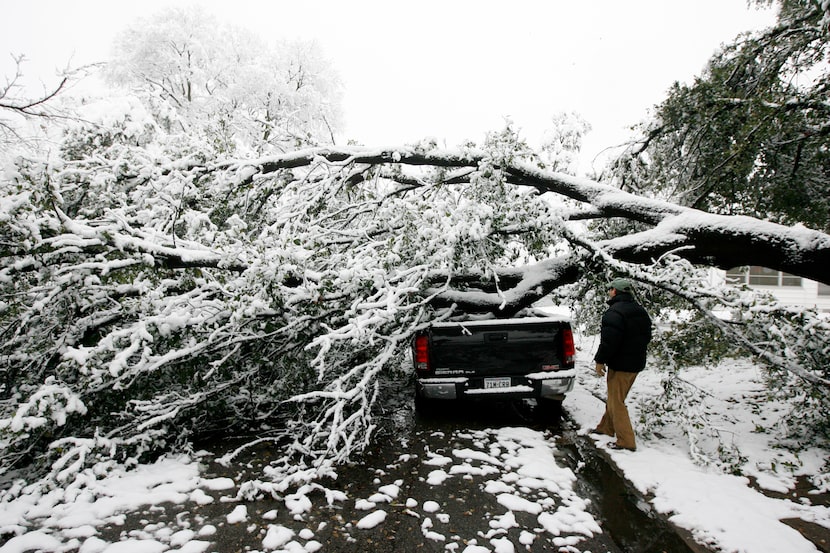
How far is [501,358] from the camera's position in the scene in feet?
18.8

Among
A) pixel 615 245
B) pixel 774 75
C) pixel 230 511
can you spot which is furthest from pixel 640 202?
pixel 230 511

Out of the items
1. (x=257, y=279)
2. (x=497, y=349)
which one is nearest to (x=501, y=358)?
(x=497, y=349)

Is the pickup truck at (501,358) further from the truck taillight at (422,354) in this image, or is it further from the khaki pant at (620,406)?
the khaki pant at (620,406)

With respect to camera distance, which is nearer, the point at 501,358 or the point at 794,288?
the point at 501,358

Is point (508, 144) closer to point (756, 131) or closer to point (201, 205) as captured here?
point (756, 131)

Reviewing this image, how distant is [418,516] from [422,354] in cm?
232

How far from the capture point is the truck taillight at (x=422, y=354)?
18.9ft

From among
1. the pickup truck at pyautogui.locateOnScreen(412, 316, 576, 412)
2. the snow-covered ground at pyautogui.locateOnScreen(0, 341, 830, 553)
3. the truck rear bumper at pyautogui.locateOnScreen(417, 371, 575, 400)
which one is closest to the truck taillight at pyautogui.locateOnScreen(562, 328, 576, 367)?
the pickup truck at pyautogui.locateOnScreen(412, 316, 576, 412)

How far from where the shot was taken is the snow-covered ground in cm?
323

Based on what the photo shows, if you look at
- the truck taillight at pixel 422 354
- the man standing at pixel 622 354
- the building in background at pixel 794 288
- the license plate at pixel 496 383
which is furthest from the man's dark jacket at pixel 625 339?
the building in background at pixel 794 288

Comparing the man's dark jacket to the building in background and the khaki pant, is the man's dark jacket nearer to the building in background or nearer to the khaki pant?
the khaki pant

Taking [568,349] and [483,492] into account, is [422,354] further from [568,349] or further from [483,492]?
[483,492]

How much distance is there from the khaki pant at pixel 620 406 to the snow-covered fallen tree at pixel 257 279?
1.08 meters

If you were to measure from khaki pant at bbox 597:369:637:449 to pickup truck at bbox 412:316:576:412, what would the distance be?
0.65 metres
